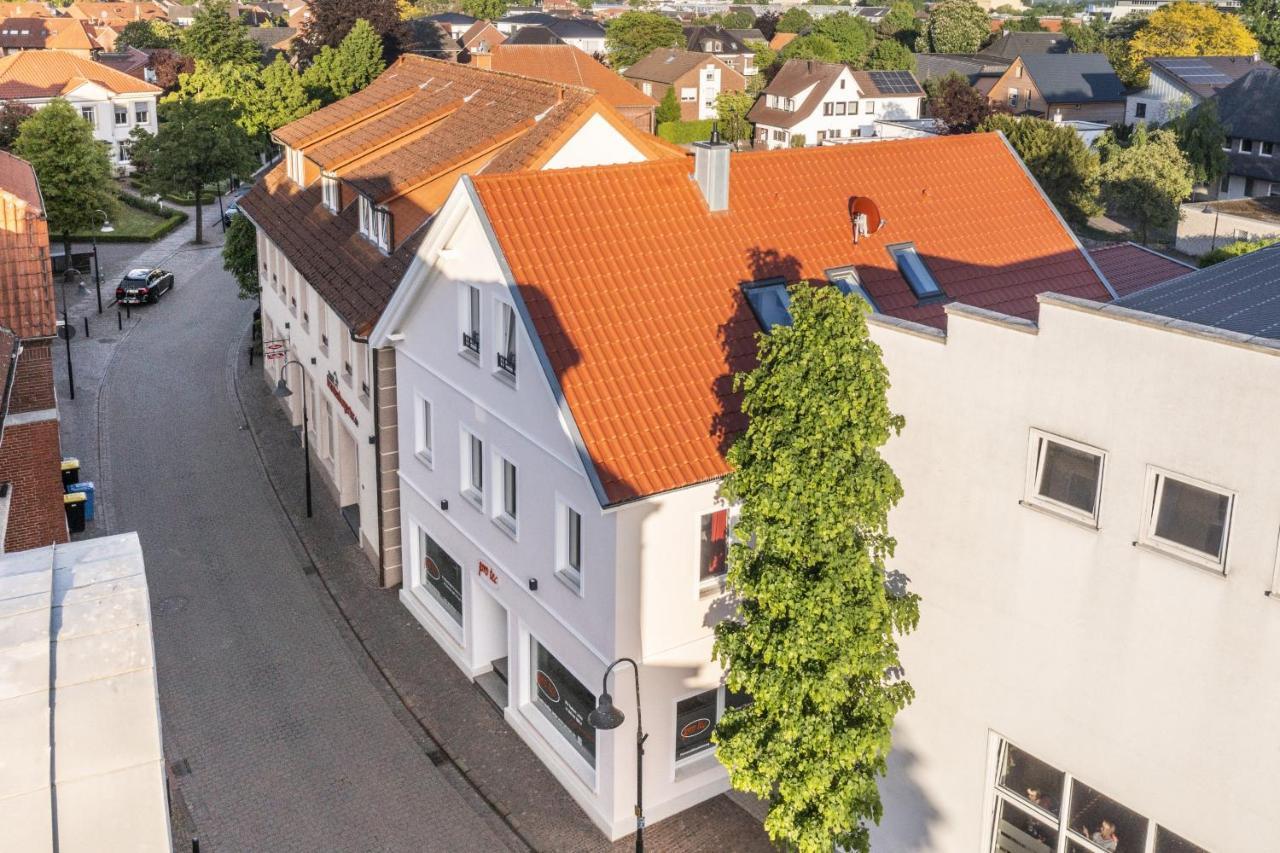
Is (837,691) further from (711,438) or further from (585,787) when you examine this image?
(585,787)

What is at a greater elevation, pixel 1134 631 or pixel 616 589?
pixel 1134 631

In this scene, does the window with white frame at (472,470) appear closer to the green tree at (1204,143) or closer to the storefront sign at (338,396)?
the storefront sign at (338,396)

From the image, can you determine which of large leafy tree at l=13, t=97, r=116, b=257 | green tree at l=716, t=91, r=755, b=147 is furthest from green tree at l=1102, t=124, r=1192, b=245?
large leafy tree at l=13, t=97, r=116, b=257

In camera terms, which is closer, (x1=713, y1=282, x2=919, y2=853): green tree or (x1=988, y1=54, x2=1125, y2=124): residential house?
(x1=713, y1=282, x2=919, y2=853): green tree

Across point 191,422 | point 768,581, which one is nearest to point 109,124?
point 191,422

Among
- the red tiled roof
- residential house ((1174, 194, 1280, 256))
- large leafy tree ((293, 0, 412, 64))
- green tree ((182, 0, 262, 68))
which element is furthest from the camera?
green tree ((182, 0, 262, 68))

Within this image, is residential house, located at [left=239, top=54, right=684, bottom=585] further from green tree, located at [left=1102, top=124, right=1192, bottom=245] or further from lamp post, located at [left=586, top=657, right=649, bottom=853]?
green tree, located at [left=1102, top=124, right=1192, bottom=245]

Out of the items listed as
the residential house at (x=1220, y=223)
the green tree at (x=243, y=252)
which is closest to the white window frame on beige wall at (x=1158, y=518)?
the green tree at (x=243, y=252)

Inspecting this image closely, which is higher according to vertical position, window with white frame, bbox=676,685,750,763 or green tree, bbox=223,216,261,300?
green tree, bbox=223,216,261,300

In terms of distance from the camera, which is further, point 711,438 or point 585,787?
point 585,787
